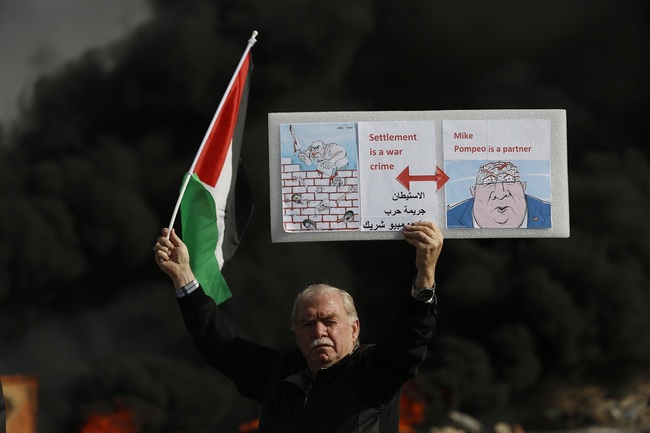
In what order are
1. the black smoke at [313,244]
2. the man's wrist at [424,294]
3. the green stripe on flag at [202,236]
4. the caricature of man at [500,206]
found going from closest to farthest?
1. the man's wrist at [424,294]
2. the caricature of man at [500,206]
3. the green stripe on flag at [202,236]
4. the black smoke at [313,244]

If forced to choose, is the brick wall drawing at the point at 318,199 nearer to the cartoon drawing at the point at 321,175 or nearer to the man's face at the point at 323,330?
the cartoon drawing at the point at 321,175

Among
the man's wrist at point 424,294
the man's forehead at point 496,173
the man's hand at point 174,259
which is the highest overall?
the man's forehead at point 496,173

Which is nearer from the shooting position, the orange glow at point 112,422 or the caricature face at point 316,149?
the caricature face at point 316,149

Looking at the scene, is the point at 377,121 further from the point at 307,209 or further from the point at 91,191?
the point at 91,191

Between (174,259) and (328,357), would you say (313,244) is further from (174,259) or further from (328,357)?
(328,357)

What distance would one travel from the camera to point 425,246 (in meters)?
3.59

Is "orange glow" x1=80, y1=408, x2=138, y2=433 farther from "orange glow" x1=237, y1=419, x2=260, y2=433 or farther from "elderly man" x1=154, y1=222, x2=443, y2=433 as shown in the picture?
"elderly man" x1=154, y1=222, x2=443, y2=433

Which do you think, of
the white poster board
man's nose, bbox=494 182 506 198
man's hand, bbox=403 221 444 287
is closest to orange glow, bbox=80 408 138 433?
the white poster board

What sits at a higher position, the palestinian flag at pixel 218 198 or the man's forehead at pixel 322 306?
the palestinian flag at pixel 218 198

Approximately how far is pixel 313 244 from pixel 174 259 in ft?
14.0

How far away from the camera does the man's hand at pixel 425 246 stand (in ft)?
11.5

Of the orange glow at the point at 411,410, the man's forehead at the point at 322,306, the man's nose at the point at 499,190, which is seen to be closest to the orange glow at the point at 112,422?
the orange glow at the point at 411,410

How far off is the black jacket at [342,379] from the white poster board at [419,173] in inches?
16.1

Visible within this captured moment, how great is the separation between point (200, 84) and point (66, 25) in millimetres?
1174
